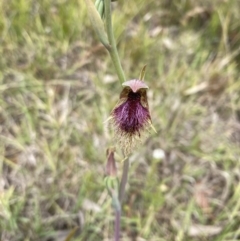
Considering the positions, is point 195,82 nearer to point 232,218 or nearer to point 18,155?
point 232,218

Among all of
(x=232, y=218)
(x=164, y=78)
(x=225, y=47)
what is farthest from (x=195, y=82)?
(x=232, y=218)

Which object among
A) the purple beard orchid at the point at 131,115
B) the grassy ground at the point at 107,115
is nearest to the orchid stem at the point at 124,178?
the purple beard orchid at the point at 131,115

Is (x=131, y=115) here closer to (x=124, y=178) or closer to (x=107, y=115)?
(x=124, y=178)

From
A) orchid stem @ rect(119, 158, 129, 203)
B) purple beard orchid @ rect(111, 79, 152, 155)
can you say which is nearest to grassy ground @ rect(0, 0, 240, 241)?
orchid stem @ rect(119, 158, 129, 203)

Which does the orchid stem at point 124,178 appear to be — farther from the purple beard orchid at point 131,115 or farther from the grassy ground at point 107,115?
the grassy ground at point 107,115

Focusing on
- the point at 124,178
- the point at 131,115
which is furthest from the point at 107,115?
the point at 131,115

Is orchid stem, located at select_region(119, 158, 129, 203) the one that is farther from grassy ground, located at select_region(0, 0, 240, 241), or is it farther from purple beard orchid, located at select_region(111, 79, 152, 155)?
grassy ground, located at select_region(0, 0, 240, 241)

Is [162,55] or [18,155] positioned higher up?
[162,55]
